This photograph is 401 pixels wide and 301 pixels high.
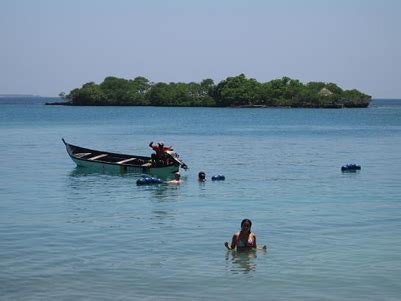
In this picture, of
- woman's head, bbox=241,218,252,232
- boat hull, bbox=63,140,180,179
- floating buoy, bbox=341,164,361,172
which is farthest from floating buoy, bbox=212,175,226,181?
woman's head, bbox=241,218,252,232

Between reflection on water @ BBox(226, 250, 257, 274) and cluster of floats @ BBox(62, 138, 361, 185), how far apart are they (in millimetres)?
15745

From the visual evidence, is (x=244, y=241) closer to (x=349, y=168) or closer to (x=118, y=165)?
(x=118, y=165)

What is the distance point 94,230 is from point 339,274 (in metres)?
8.93

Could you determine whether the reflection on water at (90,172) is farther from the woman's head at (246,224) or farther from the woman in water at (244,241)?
the woman's head at (246,224)

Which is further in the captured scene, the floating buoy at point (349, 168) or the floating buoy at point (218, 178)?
the floating buoy at point (349, 168)

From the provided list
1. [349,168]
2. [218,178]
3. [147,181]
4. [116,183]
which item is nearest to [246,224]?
[147,181]

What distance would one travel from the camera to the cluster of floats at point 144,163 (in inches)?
1518

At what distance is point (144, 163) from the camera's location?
42156 millimetres

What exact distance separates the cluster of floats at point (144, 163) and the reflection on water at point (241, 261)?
15.7 metres

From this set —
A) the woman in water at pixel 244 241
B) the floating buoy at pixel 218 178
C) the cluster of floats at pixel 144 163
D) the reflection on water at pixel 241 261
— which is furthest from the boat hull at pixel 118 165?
the reflection on water at pixel 241 261

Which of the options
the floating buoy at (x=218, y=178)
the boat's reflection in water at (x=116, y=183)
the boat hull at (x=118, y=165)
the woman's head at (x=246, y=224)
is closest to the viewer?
the woman's head at (x=246, y=224)

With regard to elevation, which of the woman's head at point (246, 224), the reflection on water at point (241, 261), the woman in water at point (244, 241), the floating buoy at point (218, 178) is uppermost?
the woman's head at point (246, 224)

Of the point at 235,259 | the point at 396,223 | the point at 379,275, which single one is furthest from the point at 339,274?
the point at 396,223

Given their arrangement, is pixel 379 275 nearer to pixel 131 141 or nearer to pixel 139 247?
pixel 139 247
